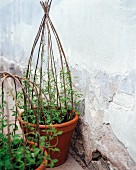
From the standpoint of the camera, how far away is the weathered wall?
1.82 m

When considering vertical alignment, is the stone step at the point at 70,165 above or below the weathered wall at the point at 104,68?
below

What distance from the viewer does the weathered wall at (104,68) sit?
182 centimetres

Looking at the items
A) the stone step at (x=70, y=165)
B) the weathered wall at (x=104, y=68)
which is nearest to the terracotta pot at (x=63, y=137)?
the stone step at (x=70, y=165)

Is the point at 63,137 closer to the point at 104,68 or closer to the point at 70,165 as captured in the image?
the point at 70,165

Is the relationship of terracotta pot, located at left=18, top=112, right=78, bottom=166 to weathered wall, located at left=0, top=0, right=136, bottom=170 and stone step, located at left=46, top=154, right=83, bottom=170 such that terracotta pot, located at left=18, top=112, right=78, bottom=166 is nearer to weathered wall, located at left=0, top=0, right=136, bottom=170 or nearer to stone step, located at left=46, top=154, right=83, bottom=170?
stone step, located at left=46, top=154, right=83, bottom=170

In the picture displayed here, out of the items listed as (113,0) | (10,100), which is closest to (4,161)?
(113,0)

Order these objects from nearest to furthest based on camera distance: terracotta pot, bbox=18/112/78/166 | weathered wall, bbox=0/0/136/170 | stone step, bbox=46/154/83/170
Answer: weathered wall, bbox=0/0/136/170
terracotta pot, bbox=18/112/78/166
stone step, bbox=46/154/83/170

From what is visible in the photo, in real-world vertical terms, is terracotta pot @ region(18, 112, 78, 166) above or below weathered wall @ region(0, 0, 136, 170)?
below

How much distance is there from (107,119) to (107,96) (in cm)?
17

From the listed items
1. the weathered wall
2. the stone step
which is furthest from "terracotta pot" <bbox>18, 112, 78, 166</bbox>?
the weathered wall

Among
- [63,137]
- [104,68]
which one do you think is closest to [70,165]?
[63,137]

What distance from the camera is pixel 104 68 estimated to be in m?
2.08

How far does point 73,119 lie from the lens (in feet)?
7.66

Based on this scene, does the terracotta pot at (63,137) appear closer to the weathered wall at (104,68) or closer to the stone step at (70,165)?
the stone step at (70,165)
